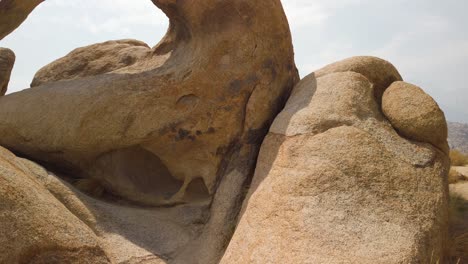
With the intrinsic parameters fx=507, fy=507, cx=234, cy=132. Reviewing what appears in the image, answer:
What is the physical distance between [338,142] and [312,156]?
0.24 m

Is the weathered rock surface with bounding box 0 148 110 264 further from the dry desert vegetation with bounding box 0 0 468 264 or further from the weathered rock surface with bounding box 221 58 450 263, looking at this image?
the weathered rock surface with bounding box 221 58 450 263

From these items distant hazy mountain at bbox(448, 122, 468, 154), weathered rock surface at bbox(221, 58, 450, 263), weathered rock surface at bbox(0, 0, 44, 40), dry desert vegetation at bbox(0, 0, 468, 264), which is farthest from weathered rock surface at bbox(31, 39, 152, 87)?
distant hazy mountain at bbox(448, 122, 468, 154)

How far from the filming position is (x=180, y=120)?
202 inches

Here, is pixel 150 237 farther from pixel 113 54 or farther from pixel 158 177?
pixel 113 54

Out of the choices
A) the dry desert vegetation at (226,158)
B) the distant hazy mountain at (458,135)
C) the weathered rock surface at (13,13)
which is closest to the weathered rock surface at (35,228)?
the dry desert vegetation at (226,158)

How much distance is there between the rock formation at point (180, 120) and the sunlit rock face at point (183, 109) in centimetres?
1

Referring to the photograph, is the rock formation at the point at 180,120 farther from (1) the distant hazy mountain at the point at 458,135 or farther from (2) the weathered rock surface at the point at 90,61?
(1) the distant hazy mountain at the point at 458,135

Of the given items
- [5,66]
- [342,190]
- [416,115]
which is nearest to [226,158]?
[342,190]

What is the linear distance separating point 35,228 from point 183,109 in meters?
2.01

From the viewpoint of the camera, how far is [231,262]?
3986 millimetres

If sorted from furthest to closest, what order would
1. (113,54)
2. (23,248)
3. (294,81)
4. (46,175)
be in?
(113,54), (294,81), (46,175), (23,248)

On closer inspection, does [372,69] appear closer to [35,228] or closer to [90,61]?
[35,228]

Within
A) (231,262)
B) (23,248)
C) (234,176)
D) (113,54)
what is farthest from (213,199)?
(113,54)

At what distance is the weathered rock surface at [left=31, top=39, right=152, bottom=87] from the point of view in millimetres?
6297
